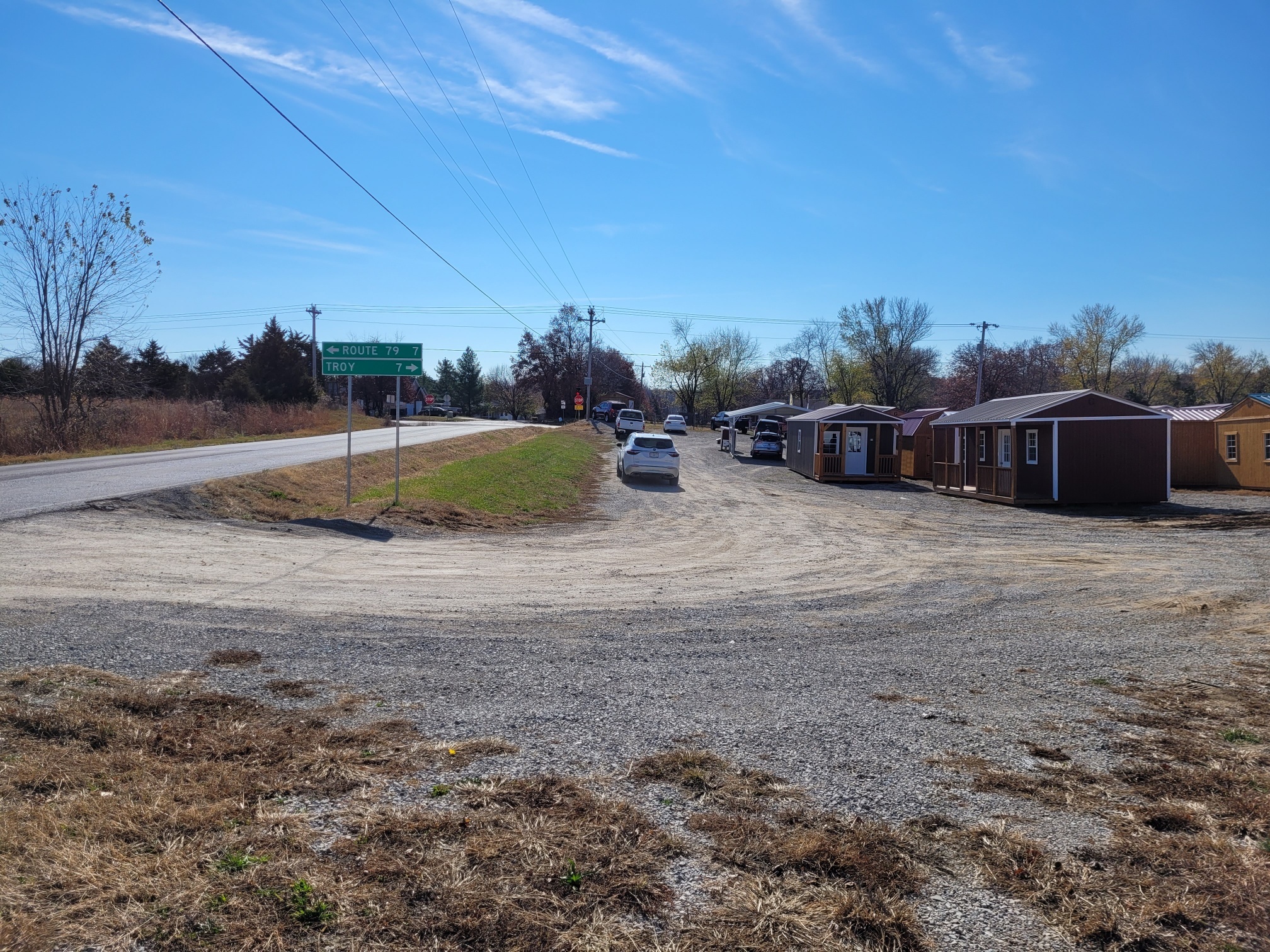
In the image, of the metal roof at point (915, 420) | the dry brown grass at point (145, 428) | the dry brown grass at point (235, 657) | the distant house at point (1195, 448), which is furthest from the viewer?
the metal roof at point (915, 420)

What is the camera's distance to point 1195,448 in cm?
3198

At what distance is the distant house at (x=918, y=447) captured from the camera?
120 feet

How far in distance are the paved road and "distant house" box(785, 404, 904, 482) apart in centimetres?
1764

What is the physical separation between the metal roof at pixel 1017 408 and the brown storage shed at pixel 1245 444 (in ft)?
15.8

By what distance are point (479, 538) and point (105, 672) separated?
943 cm

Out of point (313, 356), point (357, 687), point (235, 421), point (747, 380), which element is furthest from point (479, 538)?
point (747, 380)

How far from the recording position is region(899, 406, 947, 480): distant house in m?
36.5

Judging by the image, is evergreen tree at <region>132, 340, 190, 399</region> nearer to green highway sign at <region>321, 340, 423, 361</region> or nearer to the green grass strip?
the green grass strip

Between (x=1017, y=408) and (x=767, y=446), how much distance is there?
63.6 feet

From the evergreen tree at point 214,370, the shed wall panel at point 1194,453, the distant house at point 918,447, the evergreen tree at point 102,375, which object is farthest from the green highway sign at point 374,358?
the evergreen tree at point 214,370

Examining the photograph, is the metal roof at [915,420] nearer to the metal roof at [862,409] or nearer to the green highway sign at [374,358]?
the metal roof at [862,409]

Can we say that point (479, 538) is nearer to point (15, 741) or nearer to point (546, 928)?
point (15, 741)

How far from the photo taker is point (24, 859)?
131 inches

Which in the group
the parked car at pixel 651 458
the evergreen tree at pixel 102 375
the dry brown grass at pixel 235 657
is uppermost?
the evergreen tree at pixel 102 375
